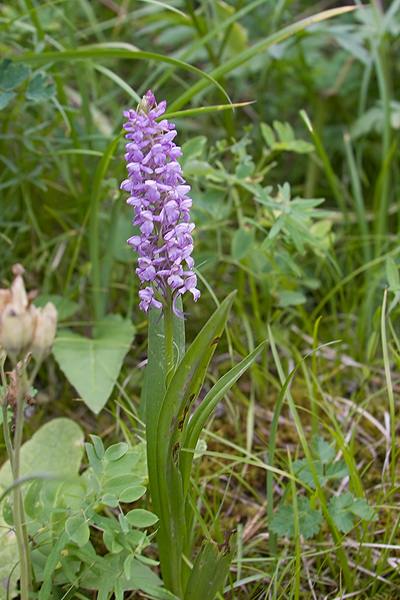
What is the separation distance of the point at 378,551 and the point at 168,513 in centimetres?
77

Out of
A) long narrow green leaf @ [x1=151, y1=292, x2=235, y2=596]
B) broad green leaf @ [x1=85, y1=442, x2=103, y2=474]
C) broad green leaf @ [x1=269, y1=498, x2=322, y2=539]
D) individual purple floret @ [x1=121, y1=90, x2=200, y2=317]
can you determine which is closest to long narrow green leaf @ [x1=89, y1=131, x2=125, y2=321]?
individual purple floret @ [x1=121, y1=90, x2=200, y2=317]

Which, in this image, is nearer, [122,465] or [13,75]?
[122,465]

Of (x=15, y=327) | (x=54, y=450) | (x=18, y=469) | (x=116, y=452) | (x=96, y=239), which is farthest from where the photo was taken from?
(x=96, y=239)

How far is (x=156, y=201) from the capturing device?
1.19 m

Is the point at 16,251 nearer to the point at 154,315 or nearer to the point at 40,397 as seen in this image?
the point at 40,397

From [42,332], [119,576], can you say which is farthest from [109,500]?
[42,332]

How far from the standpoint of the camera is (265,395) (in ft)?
7.31

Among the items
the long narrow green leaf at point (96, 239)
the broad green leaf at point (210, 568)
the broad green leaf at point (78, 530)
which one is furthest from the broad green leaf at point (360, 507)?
the long narrow green leaf at point (96, 239)

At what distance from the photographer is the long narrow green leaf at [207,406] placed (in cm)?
125

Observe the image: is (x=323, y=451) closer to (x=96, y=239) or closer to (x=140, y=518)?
(x=140, y=518)

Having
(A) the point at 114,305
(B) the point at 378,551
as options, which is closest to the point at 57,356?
(A) the point at 114,305

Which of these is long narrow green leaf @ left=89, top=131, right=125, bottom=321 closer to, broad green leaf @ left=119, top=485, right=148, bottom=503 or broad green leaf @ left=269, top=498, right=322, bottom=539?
broad green leaf @ left=119, top=485, right=148, bottom=503

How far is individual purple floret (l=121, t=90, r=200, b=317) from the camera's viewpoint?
1163 millimetres

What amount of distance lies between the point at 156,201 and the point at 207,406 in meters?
0.50
